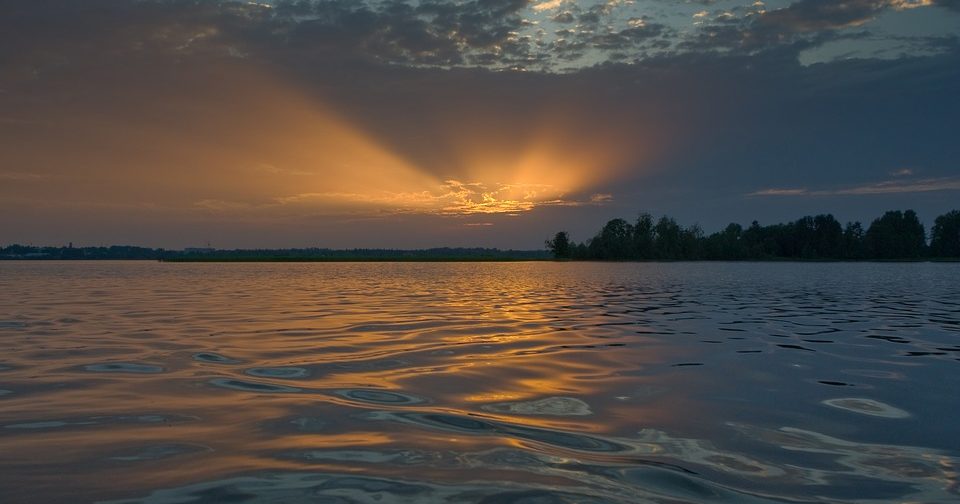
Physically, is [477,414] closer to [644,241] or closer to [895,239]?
[644,241]

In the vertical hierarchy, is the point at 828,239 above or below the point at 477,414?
above

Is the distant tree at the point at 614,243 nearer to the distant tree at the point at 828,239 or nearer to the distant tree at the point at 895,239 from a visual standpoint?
the distant tree at the point at 828,239

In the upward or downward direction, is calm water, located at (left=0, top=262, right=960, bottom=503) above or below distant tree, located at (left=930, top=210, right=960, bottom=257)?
below

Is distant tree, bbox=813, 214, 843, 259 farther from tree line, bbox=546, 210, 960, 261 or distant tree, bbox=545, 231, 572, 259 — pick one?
distant tree, bbox=545, 231, 572, 259

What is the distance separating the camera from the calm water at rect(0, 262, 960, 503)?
5.36 m

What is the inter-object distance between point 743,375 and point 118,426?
31.4 feet

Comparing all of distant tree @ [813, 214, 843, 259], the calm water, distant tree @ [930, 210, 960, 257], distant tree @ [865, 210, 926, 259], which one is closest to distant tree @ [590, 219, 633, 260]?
distant tree @ [813, 214, 843, 259]

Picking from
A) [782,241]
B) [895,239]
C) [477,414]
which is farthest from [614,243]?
[477,414]

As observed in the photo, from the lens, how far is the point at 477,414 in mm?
7980

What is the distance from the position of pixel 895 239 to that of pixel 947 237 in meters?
21.6

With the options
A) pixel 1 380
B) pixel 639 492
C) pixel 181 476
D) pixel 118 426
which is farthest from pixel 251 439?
pixel 1 380

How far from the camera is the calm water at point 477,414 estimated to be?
5355 mm

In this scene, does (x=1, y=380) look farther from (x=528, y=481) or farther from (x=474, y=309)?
(x=474, y=309)

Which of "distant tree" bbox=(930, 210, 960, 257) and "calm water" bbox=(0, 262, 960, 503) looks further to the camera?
"distant tree" bbox=(930, 210, 960, 257)
